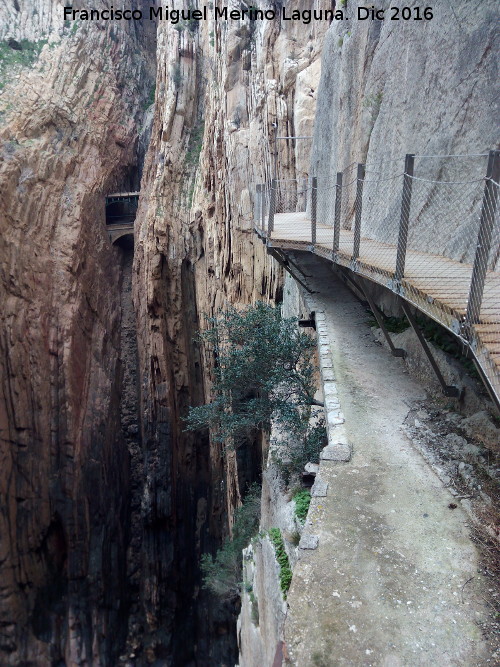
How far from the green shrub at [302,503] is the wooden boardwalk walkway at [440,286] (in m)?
2.28

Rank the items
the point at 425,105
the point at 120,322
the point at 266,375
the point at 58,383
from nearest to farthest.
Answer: the point at 425,105 < the point at 266,375 < the point at 58,383 < the point at 120,322

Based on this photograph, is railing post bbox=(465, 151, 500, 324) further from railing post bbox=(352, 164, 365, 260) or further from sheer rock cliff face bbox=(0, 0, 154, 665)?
sheer rock cliff face bbox=(0, 0, 154, 665)

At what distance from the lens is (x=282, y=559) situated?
13.9 feet

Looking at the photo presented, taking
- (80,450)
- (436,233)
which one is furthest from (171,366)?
(436,233)

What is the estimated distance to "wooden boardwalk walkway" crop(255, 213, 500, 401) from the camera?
9.56 ft

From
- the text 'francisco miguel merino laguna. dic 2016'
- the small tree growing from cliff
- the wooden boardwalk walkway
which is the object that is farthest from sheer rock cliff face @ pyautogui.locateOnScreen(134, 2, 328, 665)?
the wooden boardwalk walkway

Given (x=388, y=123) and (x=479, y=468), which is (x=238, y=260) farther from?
(x=479, y=468)

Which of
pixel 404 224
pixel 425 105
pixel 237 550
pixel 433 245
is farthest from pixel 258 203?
pixel 237 550

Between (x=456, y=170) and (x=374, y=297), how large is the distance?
301 cm

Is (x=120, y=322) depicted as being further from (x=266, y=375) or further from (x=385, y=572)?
(x=385, y=572)

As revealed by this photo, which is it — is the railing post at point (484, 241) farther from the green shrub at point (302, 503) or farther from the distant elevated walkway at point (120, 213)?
the distant elevated walkway at point (120, 213)

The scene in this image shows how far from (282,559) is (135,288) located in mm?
17262

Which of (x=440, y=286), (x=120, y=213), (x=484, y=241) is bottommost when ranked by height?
(x=440, y=286)

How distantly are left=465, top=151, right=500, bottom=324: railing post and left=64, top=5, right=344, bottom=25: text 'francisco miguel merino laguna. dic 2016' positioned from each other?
811 centimetres
